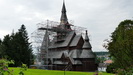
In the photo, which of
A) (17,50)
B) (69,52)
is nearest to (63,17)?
→ (69,52)

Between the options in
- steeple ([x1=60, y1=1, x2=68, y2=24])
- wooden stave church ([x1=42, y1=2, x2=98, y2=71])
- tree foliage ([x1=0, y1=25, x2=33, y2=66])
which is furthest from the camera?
steeple ([x1=60, y1=1, x2=68, y2=24])

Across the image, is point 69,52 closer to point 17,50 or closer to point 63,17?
point 17,50

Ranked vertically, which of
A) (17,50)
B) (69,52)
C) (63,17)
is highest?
(63,17)

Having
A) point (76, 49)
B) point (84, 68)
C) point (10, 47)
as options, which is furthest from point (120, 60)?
point (10, 47)

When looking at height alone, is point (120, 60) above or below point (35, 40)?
below

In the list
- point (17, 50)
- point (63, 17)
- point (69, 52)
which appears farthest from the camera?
point (63, 17)

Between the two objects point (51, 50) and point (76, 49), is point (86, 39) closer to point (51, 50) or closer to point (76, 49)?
point (76, 49)

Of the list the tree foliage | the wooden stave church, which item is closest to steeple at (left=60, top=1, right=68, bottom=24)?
the wooden stave church

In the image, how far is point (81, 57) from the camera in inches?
1533

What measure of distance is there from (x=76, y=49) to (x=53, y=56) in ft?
26.1

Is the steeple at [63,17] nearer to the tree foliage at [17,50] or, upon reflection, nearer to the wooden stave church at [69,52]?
the wooden stave church at [69,52]

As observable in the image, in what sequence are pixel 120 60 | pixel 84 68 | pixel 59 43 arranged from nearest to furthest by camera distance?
1. pixel 120 60
2. pixel 84 68
3. pixel 59 43

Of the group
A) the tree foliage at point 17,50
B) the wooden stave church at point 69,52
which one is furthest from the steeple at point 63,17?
the tree foliage at point 17,50

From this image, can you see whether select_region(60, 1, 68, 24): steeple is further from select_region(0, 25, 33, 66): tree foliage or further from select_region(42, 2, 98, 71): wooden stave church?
select_region(0, 25, 33, 66): tree foliage
